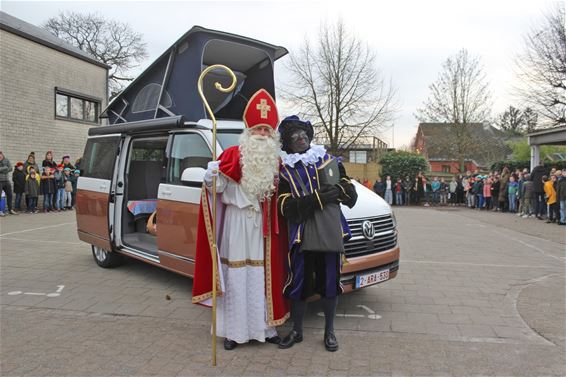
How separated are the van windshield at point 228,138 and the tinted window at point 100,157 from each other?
2.11 meters

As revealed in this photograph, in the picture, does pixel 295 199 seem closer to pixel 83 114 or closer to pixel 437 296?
pixel 437 296

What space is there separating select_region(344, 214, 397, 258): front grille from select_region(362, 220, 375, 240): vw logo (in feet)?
0.11

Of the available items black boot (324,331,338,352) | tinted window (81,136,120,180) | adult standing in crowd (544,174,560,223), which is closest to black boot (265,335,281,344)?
black boot (324,331,338,352)

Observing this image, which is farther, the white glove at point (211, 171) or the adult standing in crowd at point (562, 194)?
the adult standing in crowd at point (562, 194)

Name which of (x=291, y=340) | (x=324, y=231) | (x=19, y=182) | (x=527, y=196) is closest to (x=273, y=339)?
(x=291, y=340)

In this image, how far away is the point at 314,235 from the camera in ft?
12.5

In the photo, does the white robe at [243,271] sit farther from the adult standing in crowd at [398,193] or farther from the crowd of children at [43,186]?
the adult standing in crowd at [398,193]

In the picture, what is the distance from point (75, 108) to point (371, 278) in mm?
19840

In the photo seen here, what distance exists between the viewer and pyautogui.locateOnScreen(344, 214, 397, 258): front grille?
15.0 ft

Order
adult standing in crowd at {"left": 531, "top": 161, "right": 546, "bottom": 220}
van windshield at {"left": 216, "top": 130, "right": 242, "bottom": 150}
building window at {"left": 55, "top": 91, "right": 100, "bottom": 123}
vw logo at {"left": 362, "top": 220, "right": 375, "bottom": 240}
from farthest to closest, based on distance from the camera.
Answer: building window at {"left": 55, "top": 91, "right": 100, "bottom": 123} → adult standing in crowd at {"left": 531, "top": 161, "right": 546, "bottom": 220} → van windshield at {"left": 216, "top": 130, "right": 242, "bottom": 150} → vw logo at {"left": 362, "top": 220, "right": 375, "bottom": 240}

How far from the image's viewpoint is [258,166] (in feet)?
12.8

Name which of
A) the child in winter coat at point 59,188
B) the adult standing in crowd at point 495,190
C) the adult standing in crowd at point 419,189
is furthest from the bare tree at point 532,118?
the child in winter coat at point 59,188

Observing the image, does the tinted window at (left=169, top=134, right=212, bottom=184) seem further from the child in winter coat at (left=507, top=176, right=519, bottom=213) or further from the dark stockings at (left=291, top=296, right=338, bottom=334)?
the child in winter coat at (left=507, top=176, right=519, bottom=213)

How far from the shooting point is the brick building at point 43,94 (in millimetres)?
16766
